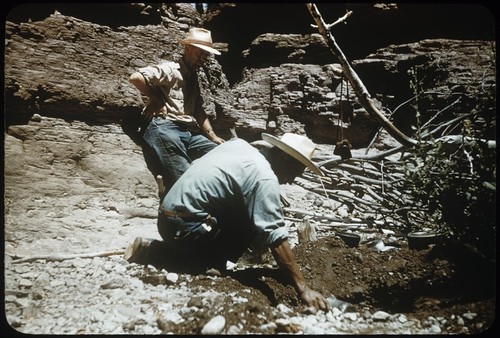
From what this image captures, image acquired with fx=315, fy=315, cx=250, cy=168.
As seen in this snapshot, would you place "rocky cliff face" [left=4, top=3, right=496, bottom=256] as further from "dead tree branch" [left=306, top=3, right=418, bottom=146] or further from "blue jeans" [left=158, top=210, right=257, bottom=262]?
"blue jeans" [left=158, top=210, right=257, bottom=262]

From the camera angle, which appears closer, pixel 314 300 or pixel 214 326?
pixel 214 326

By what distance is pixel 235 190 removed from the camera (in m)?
2.49

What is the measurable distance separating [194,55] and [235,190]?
202 centimetres

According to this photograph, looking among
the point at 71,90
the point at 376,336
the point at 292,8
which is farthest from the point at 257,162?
the point at 292,8

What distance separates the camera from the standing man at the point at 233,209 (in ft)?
7.51

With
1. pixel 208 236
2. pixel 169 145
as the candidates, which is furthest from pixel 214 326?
pixel 169 145

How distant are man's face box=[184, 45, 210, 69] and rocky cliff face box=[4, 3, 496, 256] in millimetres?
932

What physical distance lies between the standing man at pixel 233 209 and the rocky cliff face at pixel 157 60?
119 centimetres

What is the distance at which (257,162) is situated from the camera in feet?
7.98

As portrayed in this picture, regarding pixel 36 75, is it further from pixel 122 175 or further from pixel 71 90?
pixel 122 175

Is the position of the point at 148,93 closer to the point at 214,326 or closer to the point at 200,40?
the point at 200,40

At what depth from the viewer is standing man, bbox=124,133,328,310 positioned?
7.51 feet

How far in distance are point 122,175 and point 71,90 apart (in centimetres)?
120

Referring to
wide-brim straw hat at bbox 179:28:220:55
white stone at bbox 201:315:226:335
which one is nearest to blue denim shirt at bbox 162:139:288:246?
white stone at bbox 201:315:226:335
